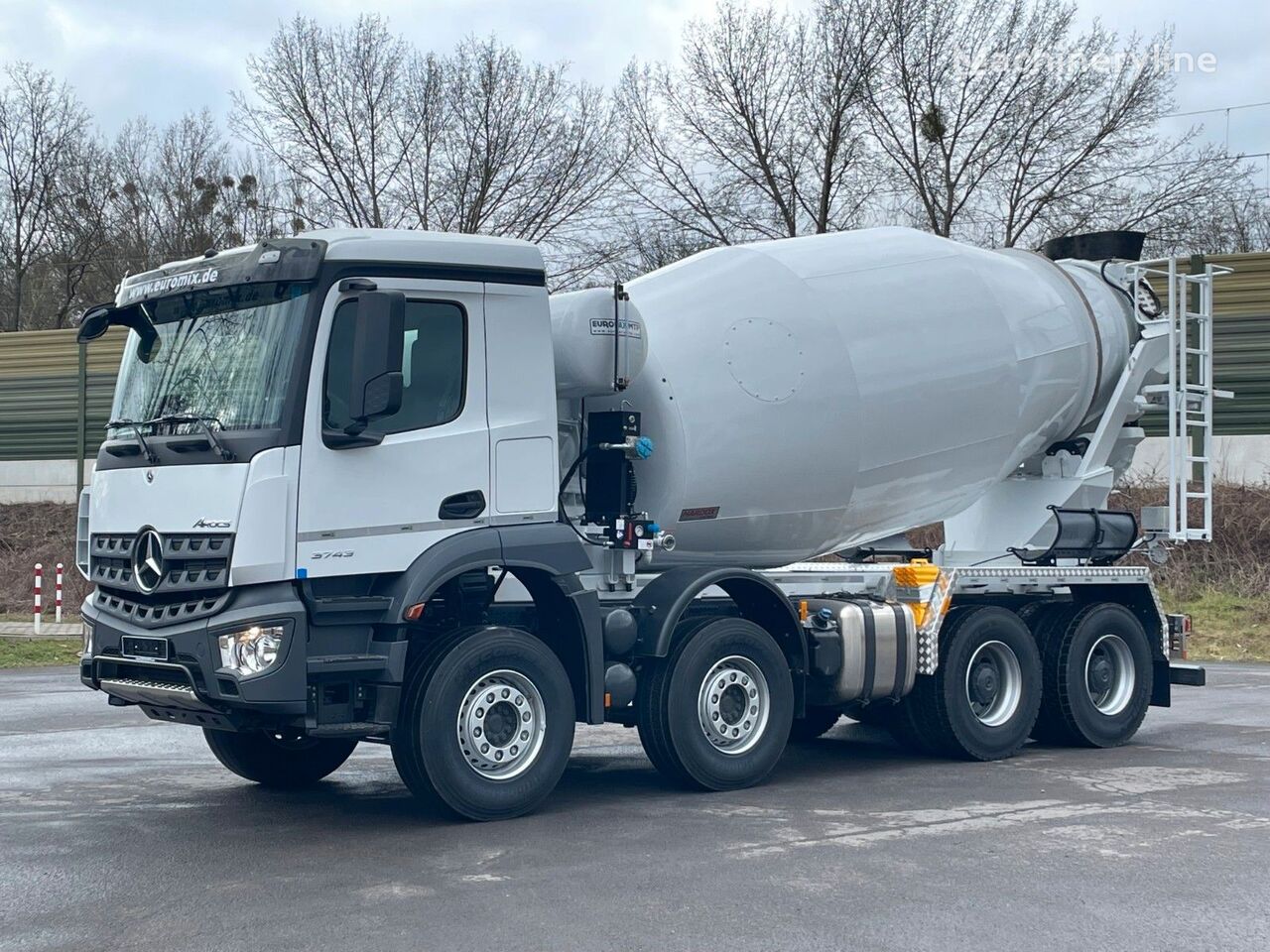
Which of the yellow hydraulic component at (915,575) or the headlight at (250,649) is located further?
the yellow hydraulic component at (915,575)

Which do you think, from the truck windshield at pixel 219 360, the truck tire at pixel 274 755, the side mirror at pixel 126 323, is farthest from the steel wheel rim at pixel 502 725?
the side mirror at pixel 126 323

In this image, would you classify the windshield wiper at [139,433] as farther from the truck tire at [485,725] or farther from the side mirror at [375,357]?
the truck tire at [485,725]

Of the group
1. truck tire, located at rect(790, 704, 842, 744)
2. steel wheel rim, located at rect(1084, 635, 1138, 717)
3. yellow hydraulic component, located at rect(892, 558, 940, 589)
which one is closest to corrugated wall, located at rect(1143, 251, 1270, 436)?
steel wheel rim, located at rect(1084, 635, 1138, 717)

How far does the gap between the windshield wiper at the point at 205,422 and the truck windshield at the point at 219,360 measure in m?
0.01

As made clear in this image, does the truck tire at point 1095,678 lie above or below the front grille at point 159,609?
below

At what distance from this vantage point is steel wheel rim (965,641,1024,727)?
10453 mm

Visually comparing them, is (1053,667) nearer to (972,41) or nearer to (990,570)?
(990,570)

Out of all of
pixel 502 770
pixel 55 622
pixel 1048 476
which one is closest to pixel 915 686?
pixel 1048 476

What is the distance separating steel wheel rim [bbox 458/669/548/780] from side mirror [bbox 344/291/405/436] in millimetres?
1569

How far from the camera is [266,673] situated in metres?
7.18

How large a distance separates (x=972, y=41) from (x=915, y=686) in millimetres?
23094

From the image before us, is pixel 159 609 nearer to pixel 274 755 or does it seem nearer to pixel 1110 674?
pixel 274 755

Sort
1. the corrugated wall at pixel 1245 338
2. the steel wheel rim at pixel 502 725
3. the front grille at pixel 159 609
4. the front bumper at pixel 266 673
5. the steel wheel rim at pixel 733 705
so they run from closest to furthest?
the front bumper at pixel 266 673 → the front grille at pixel 159 609 → the steel wheel rim at pixel 502 725 → the steel wheel rim at pixel 733 705 → the corrugated wall at pixel 1245 338

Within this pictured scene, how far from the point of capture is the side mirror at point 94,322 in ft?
27.9
